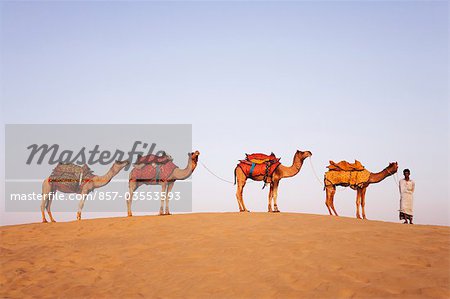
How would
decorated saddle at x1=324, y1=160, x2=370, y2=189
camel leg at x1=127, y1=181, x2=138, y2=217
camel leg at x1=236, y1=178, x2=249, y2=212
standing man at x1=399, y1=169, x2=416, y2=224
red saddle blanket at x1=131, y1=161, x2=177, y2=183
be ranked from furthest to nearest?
decorated saddle at x1=324, y1=160, x2=370, y2=189 < camel leg at x1=236, y1=178, x2=249, y2=212 < red saddle blanket at x1=131, y1=161, x2=177, y2=183 < camel leg at x1=127, y1=181, x2=138, y2=217 < standing man at x1=399, y1=169, x2=416, y2=224

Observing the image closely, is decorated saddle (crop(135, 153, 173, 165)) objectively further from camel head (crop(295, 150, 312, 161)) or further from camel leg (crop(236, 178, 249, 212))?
camel head (crop(295, 150, 312, 161))

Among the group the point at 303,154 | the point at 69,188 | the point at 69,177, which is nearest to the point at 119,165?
the point at 69,177

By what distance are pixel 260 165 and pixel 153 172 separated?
13.6 feet

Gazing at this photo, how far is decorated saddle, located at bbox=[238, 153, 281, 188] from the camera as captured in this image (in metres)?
17.4

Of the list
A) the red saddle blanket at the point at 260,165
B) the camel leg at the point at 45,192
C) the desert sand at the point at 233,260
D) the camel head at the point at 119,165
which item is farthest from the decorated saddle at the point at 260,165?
the camel leg at the point at 45,192

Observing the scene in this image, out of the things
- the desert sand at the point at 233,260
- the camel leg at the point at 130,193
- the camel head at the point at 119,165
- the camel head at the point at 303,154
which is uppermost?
the camel head at the point at 303,154

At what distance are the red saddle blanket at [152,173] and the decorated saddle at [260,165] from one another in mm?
3018

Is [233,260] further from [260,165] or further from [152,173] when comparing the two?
[260,165]

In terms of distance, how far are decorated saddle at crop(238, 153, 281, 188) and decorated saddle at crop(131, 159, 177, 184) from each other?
9.77 ft

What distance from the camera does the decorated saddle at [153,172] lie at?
16938mm

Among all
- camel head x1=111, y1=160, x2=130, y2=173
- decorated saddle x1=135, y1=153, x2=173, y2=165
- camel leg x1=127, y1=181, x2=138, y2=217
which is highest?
decorated saddle x1=135, y1=153, x2=173, y2=165

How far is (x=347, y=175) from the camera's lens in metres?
17.6

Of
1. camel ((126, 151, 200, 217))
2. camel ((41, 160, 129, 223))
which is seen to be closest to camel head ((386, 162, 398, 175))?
camel ((126, 151, 200, 217))

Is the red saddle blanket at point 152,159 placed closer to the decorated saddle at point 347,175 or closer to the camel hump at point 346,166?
the decorated saddle at point 347,175
